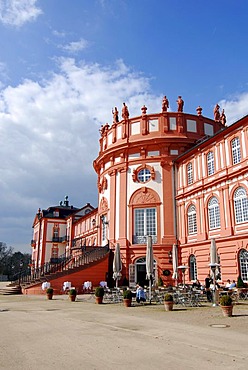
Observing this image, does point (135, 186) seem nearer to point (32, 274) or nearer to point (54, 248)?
point (32, 274)

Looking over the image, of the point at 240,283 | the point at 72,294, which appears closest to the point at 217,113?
the point at 240,283

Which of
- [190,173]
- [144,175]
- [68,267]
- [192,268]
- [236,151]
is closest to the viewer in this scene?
[236,151]

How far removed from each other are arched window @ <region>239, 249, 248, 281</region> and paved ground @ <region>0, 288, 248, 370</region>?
8.88 metres

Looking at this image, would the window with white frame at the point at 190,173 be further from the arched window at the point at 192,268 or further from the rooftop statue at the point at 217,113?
the rooftop statue at the point at 217,113

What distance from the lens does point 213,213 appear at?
25.0m

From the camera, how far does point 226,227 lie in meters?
23.2

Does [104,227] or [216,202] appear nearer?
[216,202]

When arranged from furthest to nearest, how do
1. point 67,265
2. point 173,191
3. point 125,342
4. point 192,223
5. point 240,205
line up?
point 67,265 → point 173,191 → point 192,223 → point 240,205 → point 125,342

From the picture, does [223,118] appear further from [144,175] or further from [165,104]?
[144,175]

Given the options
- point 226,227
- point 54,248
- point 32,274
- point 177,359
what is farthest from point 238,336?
point 54,248

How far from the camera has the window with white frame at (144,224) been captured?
29328 mm

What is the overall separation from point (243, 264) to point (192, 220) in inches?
255

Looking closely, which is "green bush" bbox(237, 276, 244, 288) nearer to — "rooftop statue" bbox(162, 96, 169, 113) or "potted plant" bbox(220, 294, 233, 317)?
"potted plant" bbox(220, 294, 233, 317)

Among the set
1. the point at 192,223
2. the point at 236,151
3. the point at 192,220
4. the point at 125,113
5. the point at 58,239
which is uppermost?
the point at 125,113
